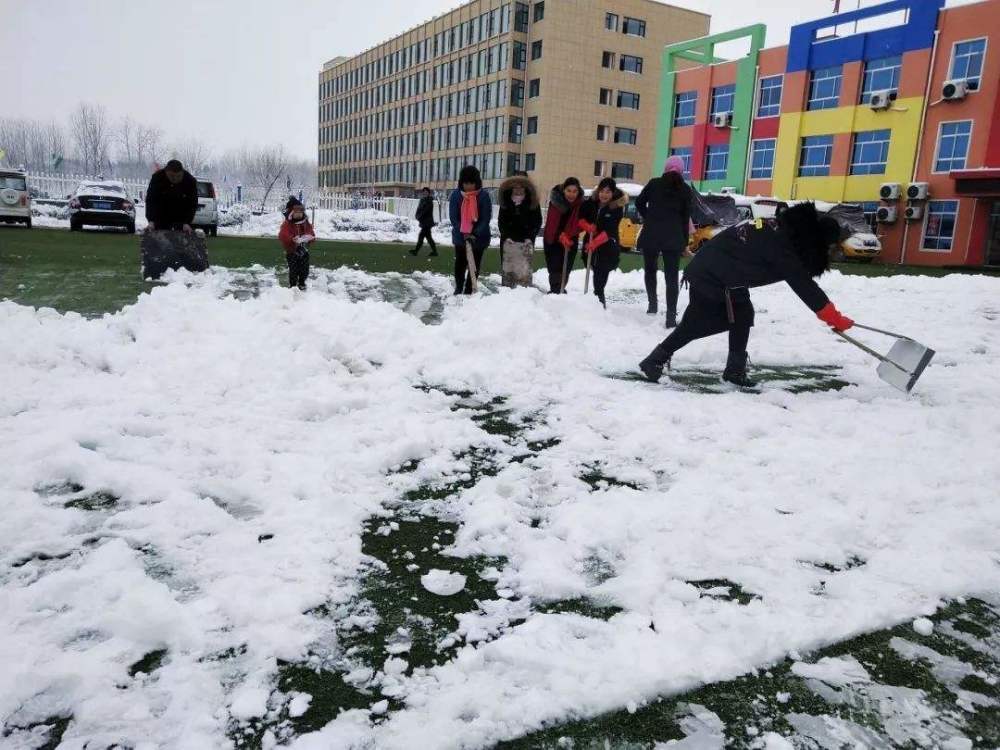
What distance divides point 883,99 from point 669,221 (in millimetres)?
23830

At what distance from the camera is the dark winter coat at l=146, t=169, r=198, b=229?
9195 mm

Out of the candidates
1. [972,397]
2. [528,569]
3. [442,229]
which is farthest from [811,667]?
[442,229]

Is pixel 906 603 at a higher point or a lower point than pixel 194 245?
lower

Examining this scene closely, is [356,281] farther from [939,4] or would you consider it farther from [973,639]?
[939,4]

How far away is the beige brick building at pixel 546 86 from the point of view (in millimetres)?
52375

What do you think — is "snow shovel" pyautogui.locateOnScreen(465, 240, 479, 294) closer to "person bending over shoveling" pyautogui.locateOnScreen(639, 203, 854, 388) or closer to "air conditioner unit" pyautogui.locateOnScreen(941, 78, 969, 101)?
"person bending over shoveling" pyautogui.locateOnScreen(639, 203, 854, 388)

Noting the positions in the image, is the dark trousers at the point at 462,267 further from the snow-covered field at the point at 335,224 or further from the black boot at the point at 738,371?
the snow-covered field at the point at 335,224

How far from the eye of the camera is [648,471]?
3.50 m

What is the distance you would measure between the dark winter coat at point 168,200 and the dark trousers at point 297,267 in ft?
6.24

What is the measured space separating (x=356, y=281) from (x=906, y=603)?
934 cm

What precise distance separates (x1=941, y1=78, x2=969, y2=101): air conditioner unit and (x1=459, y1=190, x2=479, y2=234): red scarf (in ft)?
77.4

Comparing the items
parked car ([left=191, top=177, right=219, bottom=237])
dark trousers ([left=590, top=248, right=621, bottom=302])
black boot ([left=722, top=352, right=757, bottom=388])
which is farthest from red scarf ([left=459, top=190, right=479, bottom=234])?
parked car ([left=191, top=177, right=219, bottom=237])

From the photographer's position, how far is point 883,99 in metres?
26.0

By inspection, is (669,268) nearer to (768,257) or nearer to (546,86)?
(768,257)
